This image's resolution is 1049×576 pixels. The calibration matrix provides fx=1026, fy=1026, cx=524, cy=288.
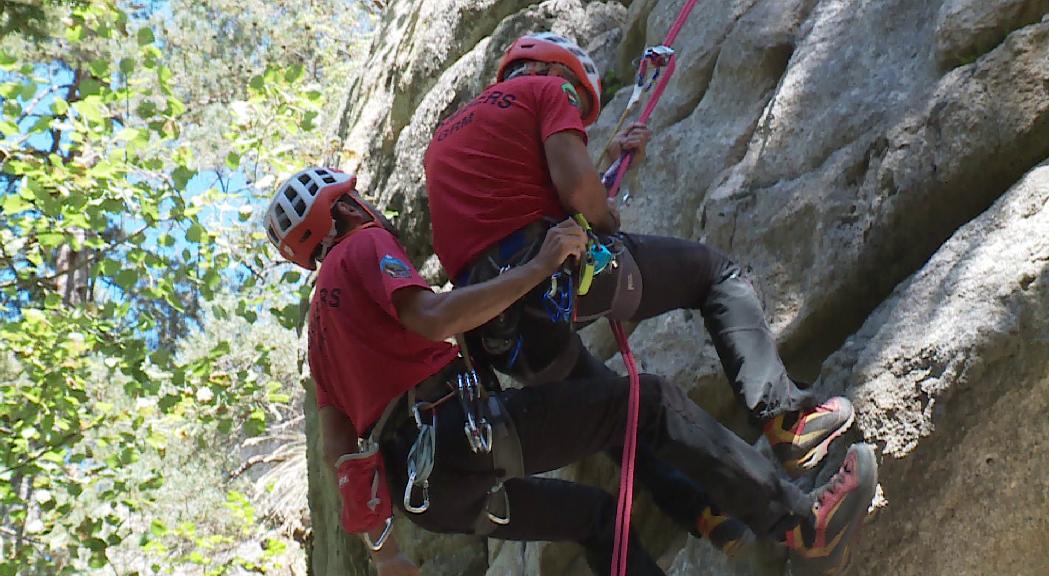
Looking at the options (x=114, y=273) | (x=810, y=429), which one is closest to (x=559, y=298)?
(x=810, y=429)

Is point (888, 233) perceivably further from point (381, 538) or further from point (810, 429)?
point (381, 538)

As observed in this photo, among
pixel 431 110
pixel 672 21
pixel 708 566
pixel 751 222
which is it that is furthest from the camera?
pixel 431 110

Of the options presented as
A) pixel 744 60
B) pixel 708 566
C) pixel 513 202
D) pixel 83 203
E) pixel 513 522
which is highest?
pixel 83 203

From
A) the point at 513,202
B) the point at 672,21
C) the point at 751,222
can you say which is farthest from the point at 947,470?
the point at 672,21

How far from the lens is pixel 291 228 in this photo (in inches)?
141

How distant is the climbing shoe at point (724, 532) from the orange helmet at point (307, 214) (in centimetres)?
157

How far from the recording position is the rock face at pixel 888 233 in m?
3.23

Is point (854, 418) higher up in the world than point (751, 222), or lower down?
lower down

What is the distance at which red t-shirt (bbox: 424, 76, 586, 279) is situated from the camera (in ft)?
11.2

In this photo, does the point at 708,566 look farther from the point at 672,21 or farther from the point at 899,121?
the point at 672,21

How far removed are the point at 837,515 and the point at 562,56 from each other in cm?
184

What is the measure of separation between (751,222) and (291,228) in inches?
73.0

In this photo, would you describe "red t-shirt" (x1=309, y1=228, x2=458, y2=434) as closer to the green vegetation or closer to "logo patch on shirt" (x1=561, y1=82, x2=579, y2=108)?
"logo patch on shirt" (x1=561, y1=82, x2=579, y2=108)

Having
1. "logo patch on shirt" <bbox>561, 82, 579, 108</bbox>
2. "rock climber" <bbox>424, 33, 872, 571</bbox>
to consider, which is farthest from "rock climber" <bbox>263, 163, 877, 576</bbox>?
"logo patch on shirt" <bbox>561, 82, 579, 108</bbox>
